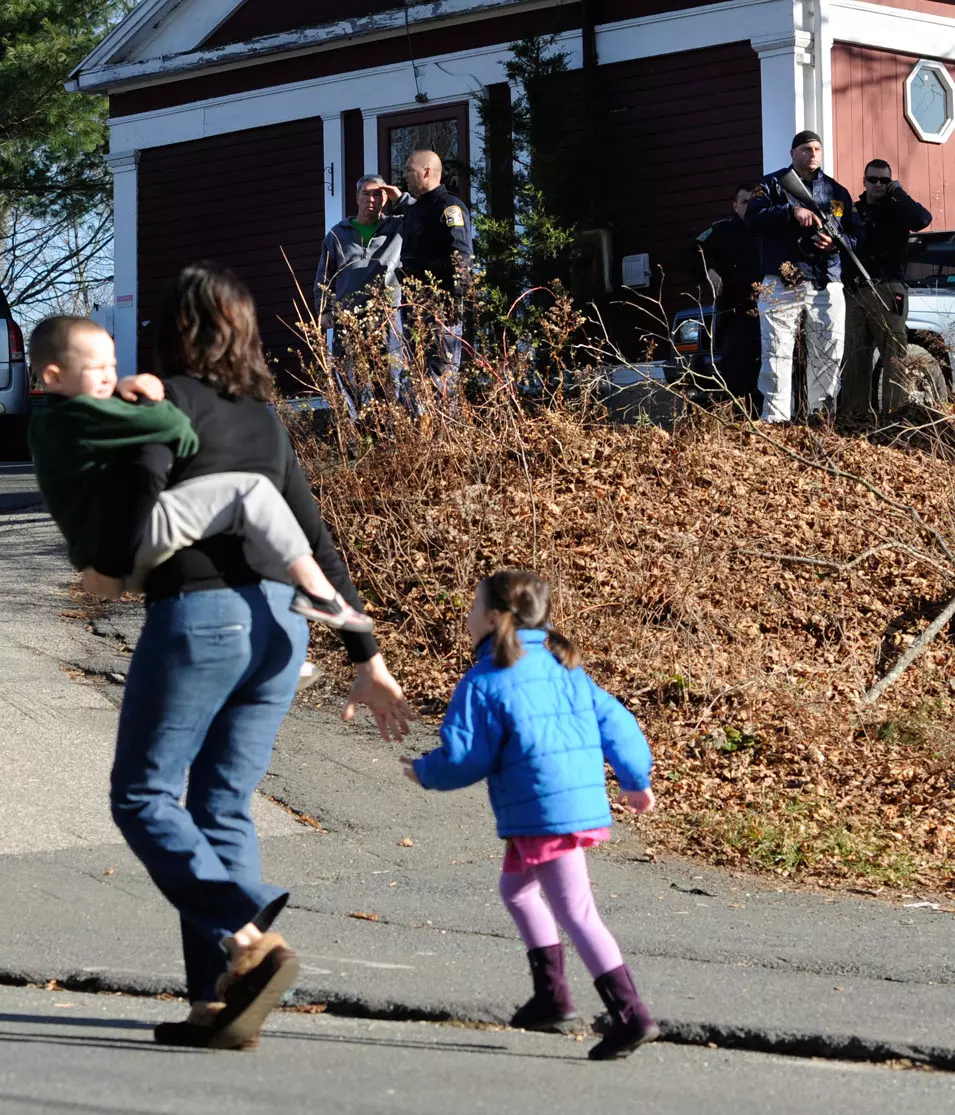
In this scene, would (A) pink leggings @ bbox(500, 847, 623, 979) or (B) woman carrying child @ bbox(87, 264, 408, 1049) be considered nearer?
(B) woman carrying child @ bbox(87, 264, 408, 1049)

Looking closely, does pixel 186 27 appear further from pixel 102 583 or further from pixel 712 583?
pixel 102 583

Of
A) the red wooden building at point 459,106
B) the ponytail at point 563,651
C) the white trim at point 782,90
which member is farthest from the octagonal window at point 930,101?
the ponytail at point 563,651

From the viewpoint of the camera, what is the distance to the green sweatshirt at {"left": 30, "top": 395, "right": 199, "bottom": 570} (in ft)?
12.5

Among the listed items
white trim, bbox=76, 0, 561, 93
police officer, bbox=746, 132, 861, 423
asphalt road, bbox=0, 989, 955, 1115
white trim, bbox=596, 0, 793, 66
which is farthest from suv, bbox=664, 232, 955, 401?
asphalt road, bbox=0, 989, 955, 1115

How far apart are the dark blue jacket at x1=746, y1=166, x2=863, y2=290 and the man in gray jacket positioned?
8.90 feet

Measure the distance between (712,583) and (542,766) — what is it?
251 inches

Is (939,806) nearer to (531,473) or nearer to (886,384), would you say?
(531,473)

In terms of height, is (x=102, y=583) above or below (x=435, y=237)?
below

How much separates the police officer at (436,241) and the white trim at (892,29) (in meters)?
7.96

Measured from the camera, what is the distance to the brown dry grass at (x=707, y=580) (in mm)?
8328

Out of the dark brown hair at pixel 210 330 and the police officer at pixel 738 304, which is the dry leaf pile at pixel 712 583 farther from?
the dark brown hair at pixel 210 330

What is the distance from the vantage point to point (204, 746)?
409cm

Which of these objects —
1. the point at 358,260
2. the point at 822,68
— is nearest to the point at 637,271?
the point at 822,68

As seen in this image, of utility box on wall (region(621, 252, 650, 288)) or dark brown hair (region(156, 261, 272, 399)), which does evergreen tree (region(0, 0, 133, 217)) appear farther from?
dark brown hair (region(156, 261, 272, 399))
